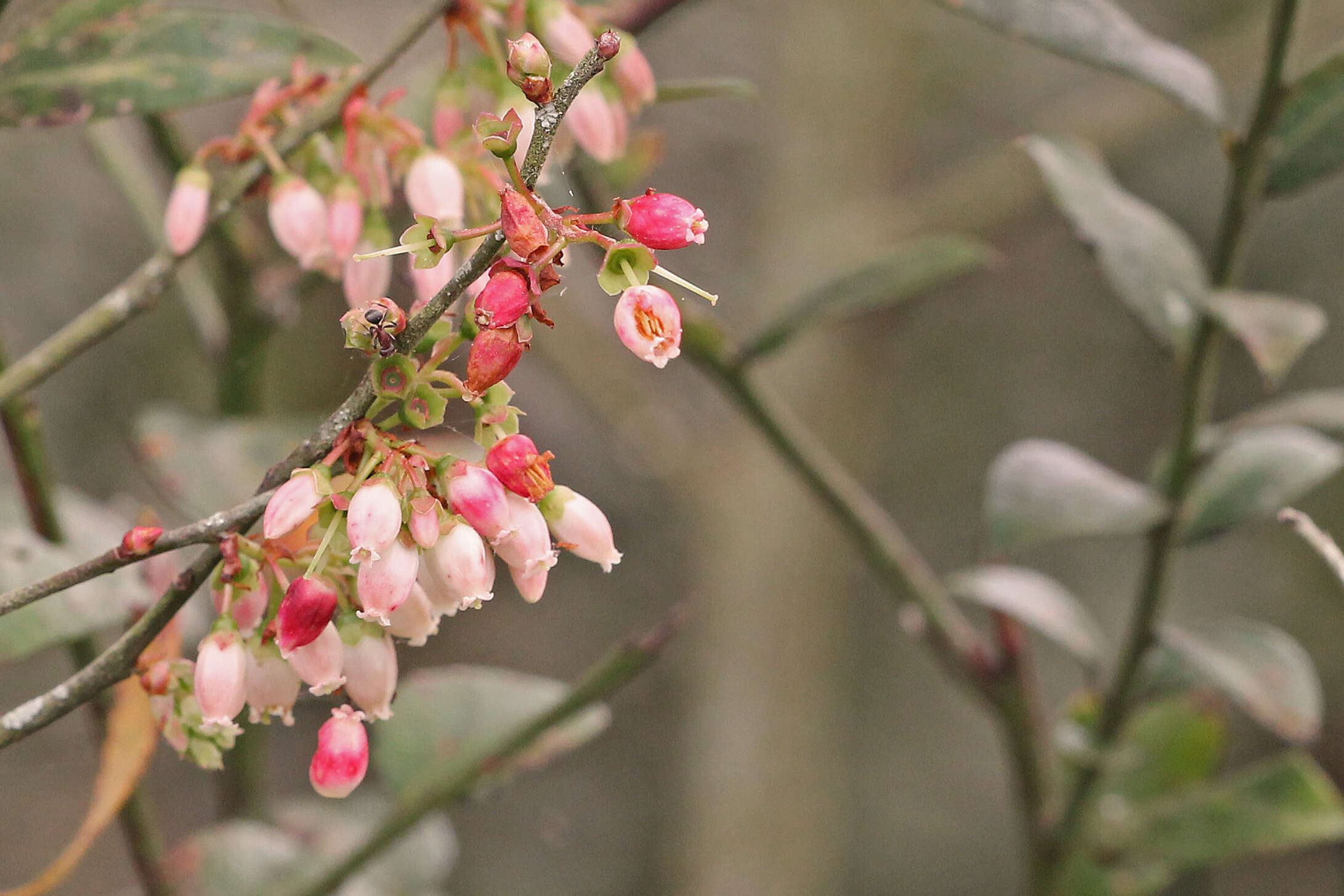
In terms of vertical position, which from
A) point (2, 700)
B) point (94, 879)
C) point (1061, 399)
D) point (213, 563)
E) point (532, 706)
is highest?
point (213, 563)

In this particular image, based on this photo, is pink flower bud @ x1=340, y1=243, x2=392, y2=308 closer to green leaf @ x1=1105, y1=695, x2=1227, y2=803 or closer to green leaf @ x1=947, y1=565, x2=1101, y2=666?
green leaf @ x1=947, y1=565, x2=1101, y2=666

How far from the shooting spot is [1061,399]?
1.76 m

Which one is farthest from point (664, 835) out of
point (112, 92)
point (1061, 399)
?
point (112, 92)

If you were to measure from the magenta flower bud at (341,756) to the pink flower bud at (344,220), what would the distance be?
0.15 meters

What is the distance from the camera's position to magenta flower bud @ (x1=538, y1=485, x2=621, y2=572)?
27cm

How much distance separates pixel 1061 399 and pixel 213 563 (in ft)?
5.44

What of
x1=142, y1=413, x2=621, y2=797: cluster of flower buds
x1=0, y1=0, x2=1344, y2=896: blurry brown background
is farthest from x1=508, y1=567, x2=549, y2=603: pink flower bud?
x1=0, y1=0, x2=1344, y2=896: blurry brown background

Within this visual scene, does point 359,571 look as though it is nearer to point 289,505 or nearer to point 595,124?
point 289,505

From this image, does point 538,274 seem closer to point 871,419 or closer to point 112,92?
point 112,92

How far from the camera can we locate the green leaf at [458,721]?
541 mm

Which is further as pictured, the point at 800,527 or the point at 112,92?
the point at 800,527

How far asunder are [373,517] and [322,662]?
5 centimetres

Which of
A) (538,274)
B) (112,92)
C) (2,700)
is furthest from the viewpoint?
(2,700)

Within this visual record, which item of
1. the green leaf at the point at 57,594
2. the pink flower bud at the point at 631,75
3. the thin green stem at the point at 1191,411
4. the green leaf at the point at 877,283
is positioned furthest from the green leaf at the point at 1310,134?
the green leaf at the point at 57,594
